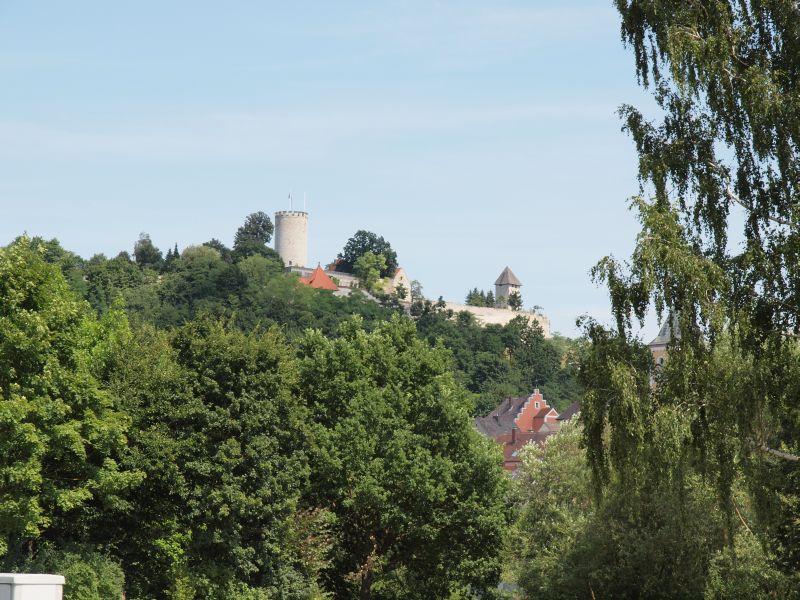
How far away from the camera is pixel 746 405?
23.5 meters

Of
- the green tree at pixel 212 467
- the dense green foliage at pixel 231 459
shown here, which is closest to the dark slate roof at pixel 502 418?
the dense green foliage at pixel 231 459

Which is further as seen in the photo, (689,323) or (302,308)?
(302,308)

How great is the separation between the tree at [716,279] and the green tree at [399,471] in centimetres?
1792

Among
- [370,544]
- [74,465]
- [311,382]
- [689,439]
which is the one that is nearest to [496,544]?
[370,544]

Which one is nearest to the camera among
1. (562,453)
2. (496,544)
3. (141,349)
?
(141,349)

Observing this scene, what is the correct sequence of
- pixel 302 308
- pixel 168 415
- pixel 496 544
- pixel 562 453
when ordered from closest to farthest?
pixel 168 415
pixel 496 544
pixel 562 453
pixel 302 308

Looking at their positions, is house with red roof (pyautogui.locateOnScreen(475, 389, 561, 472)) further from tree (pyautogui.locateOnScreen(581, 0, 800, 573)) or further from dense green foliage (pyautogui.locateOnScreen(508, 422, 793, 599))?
tree (pyautogui.locateOnScreen(581, 0, 800, 573))

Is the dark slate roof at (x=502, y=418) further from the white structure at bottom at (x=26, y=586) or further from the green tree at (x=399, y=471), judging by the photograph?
the white structure at bottom at (x=26, y=586)

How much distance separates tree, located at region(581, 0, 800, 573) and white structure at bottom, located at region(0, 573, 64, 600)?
10.9 m

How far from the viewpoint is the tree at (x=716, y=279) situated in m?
23.8

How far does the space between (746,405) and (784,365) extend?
115cm

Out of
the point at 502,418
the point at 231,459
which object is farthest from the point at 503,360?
the point at 231,459

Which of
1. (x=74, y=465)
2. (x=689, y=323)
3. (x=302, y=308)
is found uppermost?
(x=302, y=308)

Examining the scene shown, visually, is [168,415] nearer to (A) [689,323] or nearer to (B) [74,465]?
(B) [74,465]
